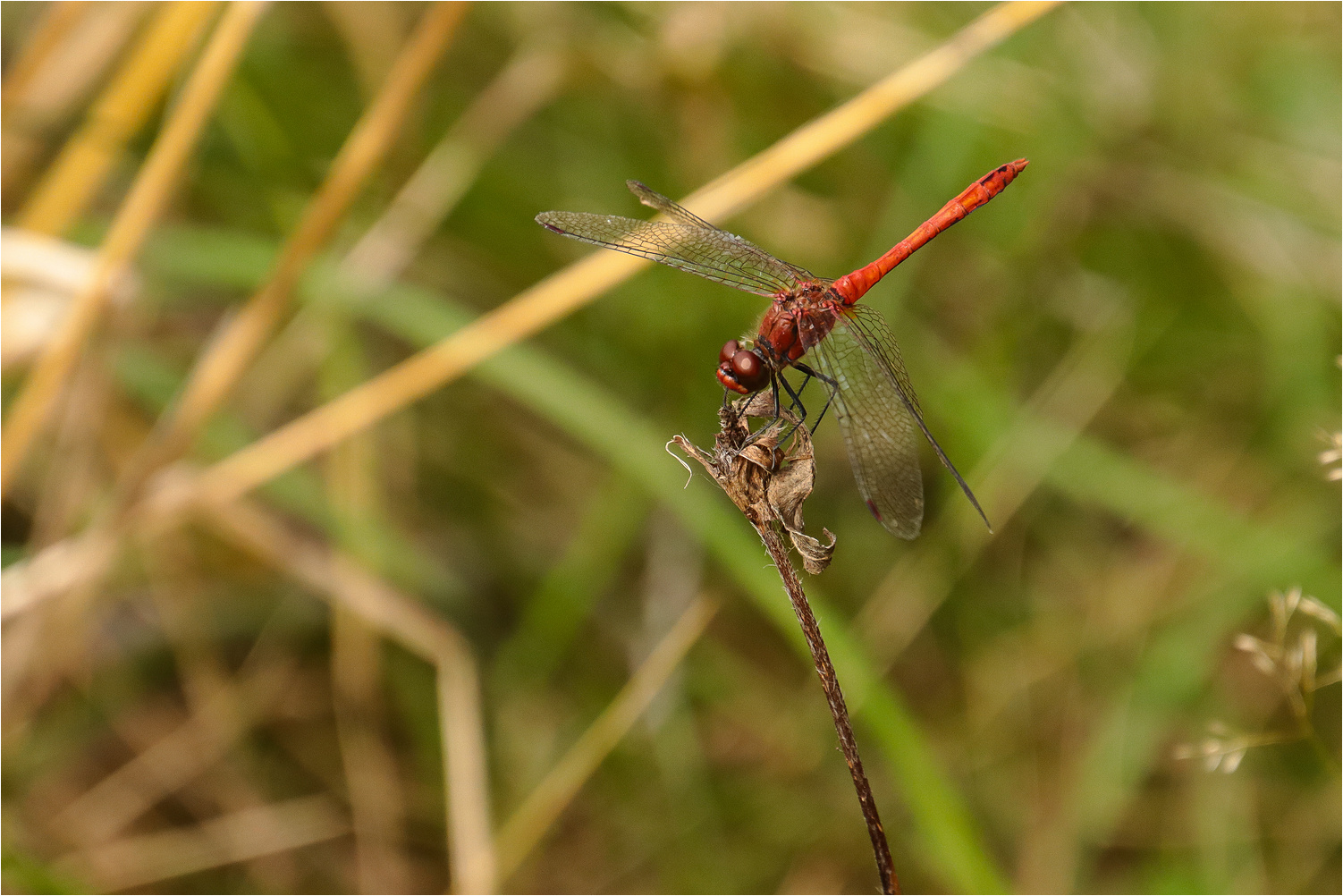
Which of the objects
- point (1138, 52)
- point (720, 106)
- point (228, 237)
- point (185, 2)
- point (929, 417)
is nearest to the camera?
point (185, 2)

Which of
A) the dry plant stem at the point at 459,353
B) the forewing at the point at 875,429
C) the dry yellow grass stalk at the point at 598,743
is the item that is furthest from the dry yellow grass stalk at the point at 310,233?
the dry yellow grass stalk at the point at 598,743

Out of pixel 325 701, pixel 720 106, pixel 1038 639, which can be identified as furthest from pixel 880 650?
pixel 720 106

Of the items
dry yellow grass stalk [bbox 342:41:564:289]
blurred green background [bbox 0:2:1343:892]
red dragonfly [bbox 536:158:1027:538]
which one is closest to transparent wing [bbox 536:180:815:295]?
red dragonfly [bbox 536:158:1027:538]

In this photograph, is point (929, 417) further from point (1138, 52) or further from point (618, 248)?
point (1138, 52)

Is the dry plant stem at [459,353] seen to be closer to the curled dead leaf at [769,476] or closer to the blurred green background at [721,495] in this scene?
the blurred green background at [721,495]

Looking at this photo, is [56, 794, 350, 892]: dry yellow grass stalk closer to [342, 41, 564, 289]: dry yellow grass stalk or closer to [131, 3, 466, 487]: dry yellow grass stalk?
[131, 3, 466, 487]: dry yellow grass stalk
